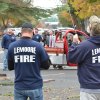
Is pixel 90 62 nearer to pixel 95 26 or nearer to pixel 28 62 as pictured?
pixel 95 26

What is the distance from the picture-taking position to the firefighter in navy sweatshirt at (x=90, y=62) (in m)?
5.96

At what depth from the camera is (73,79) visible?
16.3 meters

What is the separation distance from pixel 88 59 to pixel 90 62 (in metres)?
0.05

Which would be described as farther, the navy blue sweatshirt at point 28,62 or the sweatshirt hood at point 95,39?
the navy blue sweatshirt at point 28,62

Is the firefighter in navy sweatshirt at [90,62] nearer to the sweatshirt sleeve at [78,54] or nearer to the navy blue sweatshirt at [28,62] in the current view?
the sweatshirt sleeve at [78,54]

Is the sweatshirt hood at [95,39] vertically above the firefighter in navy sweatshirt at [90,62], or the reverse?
the sweatshirt hood at [95,39]

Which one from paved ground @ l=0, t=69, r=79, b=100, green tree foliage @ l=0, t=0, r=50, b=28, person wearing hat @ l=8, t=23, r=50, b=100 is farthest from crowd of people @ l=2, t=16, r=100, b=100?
green tree foliage @ l=0, t=0, r=50, b=28

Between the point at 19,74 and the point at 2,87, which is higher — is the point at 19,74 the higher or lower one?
the higher one

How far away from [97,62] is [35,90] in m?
1.00

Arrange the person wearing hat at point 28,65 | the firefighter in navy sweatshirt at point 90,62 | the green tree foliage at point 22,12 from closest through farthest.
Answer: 1. the firefighter in navy sweatshirt at point 90,62
2. the person wearing hat at point 28,65
3. the green tree foliage at point 22,12

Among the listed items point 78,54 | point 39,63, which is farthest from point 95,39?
point 39,63

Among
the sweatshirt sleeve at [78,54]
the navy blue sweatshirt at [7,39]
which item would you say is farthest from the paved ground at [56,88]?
the sweatshirt sleeve at [78,54]

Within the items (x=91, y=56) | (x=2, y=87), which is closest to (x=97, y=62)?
(x=91, y=56)

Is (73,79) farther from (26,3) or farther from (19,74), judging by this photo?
(19,74)
